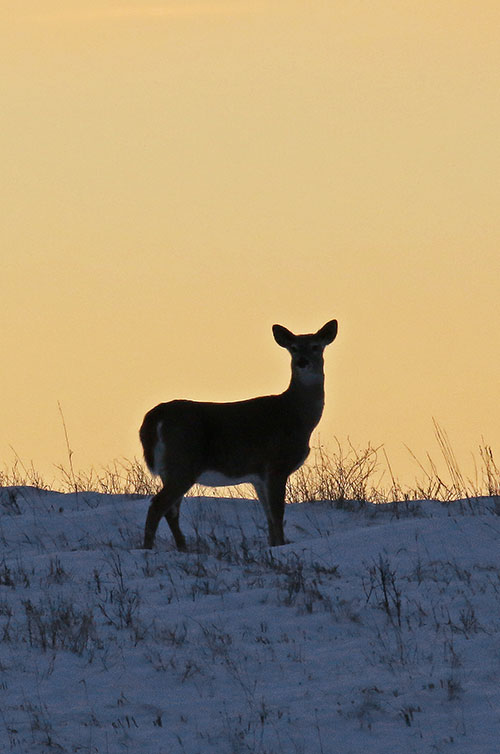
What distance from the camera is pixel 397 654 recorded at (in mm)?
7973

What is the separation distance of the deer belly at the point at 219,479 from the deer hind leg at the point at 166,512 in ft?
0.74

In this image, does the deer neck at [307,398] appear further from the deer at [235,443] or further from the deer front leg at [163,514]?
the deer front leg at [163,514]

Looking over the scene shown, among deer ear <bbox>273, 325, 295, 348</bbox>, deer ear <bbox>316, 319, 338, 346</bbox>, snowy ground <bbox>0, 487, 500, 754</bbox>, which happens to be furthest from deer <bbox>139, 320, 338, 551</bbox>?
snowy ground <bbox>0, 487, 500, 754</bbox>

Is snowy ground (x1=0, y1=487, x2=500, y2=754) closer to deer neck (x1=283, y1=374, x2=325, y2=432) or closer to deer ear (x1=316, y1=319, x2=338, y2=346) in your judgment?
deer neck (x1=283, y1=374, x2=325, y2=432)

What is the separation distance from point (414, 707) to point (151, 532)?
195 inches

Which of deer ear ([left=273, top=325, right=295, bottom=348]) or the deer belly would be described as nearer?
the deer belly

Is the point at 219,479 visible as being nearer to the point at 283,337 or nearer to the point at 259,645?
the point at 283,337

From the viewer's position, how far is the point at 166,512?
12.0m

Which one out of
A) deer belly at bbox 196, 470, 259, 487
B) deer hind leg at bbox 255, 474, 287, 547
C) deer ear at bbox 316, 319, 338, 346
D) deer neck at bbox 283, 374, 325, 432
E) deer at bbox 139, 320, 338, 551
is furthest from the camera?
deer ear at bbox 316, 319, 338, 346

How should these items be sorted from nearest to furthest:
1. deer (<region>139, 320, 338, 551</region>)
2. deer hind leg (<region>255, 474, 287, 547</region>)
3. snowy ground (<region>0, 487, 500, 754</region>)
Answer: snowy ground (<region>0, 487, 500, 754</region>), deer (<region>139, 320, 338, 551</region>), deer hind leg (<region>255, 474, 287, 547</region>)

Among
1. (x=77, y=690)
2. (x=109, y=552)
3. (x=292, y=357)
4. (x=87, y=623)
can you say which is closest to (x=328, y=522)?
(x=292, y=357)

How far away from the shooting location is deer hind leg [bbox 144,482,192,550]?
38.7 feet

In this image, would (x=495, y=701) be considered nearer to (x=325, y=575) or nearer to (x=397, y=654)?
(x=397, y=654)

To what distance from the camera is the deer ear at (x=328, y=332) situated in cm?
1306
